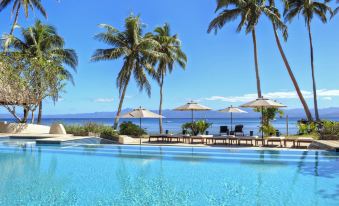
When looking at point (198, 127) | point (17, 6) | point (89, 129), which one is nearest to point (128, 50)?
point (89, 129)

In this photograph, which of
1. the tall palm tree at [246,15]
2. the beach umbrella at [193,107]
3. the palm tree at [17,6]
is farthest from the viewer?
the palm tree at [17,6]

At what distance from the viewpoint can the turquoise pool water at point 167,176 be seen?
7461 mm

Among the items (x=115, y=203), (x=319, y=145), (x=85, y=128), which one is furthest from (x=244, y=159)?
(x=85, y=128)

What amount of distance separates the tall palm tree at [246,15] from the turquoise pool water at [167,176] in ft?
34.8

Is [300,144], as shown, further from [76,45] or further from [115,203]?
[76,45]

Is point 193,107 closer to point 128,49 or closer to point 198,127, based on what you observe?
point 198,127

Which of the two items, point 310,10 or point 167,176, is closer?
point 167,176

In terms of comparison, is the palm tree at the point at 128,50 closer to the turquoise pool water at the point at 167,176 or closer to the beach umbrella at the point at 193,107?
the beach umbrella at the point at 193,107

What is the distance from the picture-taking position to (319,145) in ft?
45.8

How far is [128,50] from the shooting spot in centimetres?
2320

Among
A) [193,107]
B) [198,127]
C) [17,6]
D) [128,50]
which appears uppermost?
[17,6]

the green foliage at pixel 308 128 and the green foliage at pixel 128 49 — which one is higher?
the green foliage at pixel 128 49

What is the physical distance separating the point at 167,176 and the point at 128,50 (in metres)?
14.8

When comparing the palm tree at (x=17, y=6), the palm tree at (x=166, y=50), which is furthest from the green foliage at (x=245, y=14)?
the palm tree at (x=17, y=6)
